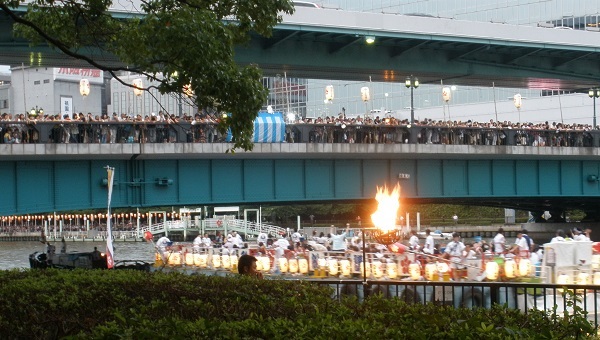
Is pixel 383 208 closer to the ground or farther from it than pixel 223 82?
closer to the ground

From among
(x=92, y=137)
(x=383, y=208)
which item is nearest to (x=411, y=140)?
(x=92, y=137)

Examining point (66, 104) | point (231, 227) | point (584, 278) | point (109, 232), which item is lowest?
point (231, 227)

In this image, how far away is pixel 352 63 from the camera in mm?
41188

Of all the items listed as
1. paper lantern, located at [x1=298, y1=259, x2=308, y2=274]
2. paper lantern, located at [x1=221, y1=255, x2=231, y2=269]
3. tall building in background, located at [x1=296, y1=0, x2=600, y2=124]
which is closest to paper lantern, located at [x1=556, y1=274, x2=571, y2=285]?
paper lantern, located at [x1=298, y1=259, x2=308, y2=274]

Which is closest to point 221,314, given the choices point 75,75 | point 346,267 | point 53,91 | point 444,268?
point 444,268

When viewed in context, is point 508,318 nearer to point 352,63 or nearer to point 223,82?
point 223,82

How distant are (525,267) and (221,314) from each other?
22.0m

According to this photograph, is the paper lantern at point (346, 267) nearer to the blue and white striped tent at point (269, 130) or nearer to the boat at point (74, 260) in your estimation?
the blue and white striped tent at point (269, 130)

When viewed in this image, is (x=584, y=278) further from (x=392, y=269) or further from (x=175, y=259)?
(x=175, y=259)

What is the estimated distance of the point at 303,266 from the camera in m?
38.7

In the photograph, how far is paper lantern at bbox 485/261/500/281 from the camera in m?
31.4

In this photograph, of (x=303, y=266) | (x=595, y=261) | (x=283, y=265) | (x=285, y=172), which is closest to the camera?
(x=595, y=261)

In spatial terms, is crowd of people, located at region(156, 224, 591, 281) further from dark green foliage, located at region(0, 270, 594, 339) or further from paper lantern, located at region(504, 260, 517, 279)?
dark green foliage, located at region(0, 270, 594, 339)

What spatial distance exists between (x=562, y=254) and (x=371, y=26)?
1658 cm
